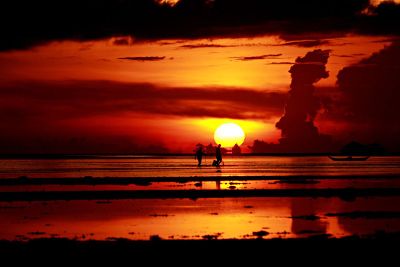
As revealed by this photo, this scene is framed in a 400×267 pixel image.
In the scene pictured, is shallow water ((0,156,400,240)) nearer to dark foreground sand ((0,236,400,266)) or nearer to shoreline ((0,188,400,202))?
shoreline ((0,188,400,202))

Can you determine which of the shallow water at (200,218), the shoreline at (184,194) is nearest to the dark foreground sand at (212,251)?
the shallow water at (200,218)

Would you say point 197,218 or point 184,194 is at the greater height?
point 184,194

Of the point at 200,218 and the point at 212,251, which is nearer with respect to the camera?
the point at 212,251

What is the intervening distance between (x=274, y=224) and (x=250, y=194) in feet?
54.3

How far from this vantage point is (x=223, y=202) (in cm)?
3700

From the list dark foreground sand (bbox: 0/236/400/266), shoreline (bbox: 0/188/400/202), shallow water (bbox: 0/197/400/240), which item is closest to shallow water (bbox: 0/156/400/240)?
shallow water (bbox: 0/197/400/240)

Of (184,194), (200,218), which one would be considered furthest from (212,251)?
(184,194)

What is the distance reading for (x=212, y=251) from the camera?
60.2 feet

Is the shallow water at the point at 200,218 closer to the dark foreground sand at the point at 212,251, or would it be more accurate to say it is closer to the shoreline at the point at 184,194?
the shoreline at the point at 184,194

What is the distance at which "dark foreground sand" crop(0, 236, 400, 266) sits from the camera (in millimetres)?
16797

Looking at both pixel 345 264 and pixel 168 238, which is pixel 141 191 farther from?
pixel 345 264

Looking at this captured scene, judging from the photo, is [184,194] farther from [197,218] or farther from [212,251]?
[212,251]

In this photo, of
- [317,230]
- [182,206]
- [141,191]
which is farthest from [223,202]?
[317,230]

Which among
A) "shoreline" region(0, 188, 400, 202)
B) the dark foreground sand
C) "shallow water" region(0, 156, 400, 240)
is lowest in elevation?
the dark foreground sand
